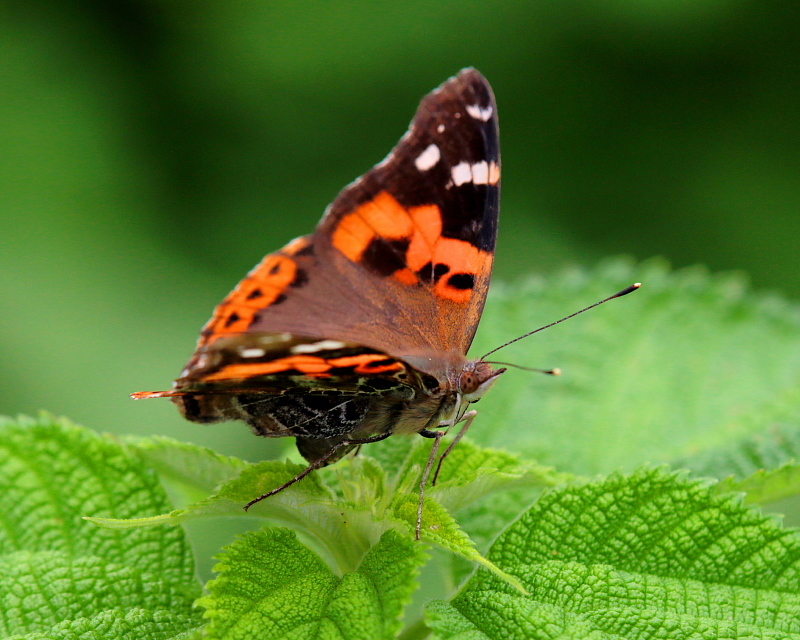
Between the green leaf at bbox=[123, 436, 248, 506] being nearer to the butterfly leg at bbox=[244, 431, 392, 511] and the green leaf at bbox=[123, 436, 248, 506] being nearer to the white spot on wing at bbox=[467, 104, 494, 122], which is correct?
the butterfly leg at bbox=[244, 431, 392, 511]

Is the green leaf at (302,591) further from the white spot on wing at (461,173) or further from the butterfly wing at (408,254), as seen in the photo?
the white spot on wing at (461,173)

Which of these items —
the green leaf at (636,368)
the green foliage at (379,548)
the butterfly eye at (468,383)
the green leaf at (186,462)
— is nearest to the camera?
the green foliage at (379,548)

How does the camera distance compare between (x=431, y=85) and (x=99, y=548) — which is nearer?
(x=99, y=548)

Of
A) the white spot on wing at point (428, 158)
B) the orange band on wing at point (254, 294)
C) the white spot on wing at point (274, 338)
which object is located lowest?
the white spot on wing at point (274, 338)

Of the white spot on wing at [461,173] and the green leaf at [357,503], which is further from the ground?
the white spot on wing at [461,173]

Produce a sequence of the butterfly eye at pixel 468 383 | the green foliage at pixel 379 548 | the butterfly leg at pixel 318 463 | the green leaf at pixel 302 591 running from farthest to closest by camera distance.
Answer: the butterfly eye at pixel 468 383
the butterfly leg at pixel 318 463
the green foliage at pixel 379 548
the green leaf at pixel 302 591

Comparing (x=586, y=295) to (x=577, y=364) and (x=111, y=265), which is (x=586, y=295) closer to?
(x=577, y=364)

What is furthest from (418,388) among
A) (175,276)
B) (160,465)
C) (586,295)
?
(175,276)

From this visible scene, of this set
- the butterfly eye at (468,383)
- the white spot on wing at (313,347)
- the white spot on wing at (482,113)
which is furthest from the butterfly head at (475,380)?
the white spot on wing at (482,113)
